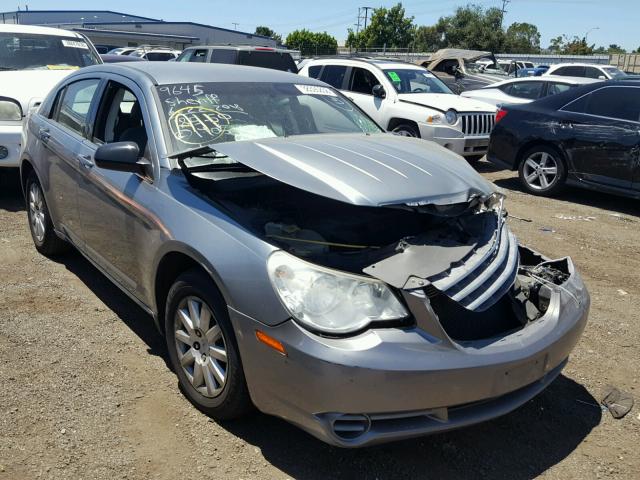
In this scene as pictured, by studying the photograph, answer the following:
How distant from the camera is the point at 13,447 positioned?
288 cm

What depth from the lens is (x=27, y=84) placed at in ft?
24.9

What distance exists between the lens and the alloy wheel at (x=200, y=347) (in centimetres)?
294

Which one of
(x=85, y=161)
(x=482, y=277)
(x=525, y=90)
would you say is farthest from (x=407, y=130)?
(x=482, y=277)

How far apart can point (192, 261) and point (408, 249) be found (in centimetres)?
110

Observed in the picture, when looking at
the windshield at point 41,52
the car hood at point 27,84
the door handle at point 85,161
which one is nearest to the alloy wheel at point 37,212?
the door handle at point 85,161

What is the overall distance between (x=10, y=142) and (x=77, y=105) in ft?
9.08

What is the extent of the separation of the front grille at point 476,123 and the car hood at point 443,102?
10cm

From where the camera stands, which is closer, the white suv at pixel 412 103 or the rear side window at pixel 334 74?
the white suv at pixel 412 103

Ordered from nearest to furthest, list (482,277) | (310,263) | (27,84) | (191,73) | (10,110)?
1. (310,263)
2. (482,277)
3. (191,73)
4. (10,110)
5. (27,84)

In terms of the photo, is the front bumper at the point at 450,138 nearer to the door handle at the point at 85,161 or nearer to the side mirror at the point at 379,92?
the side mirror at the point at 379,92

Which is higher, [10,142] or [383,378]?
[10,142]

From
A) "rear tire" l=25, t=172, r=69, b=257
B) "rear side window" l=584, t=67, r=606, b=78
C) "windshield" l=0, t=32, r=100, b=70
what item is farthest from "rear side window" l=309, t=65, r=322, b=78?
"rear side window" l=584, t=67, r=606, b=78

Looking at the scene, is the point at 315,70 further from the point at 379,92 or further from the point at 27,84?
the point at 27,84

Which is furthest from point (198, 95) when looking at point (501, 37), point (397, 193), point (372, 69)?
point (501, 37)
